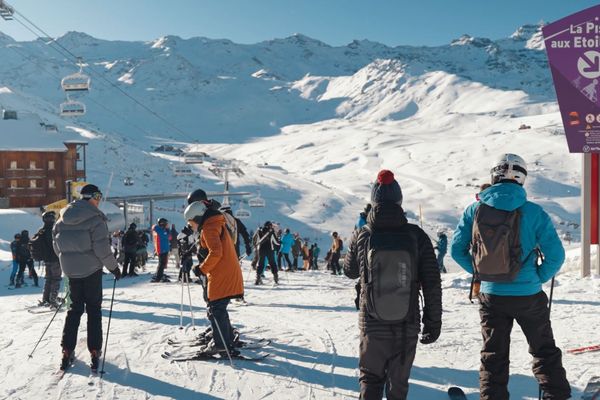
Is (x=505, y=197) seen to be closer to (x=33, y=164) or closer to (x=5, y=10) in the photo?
(x=5, y=10)

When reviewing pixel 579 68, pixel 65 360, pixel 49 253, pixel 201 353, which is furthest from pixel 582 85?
pixel 49 253

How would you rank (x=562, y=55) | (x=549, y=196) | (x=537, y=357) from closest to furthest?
(x=537, y=357) → (x=562, y=55) → (x=549, y=196)

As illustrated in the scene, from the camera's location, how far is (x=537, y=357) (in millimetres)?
3658

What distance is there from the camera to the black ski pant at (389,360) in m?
3.36

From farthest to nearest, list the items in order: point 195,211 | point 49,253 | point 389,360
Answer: point 49,253 < point 195,211 < point 389,360

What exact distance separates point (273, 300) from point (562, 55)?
715 cm

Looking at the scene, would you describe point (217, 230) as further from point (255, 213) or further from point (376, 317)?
point (255, 213)

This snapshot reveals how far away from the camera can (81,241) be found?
5.09m

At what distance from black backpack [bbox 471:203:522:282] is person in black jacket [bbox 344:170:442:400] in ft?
1.25

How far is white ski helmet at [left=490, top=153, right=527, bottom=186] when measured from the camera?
11.9 ft

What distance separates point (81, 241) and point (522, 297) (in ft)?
12.9

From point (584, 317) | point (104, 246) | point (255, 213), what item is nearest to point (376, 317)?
point (104, 246)

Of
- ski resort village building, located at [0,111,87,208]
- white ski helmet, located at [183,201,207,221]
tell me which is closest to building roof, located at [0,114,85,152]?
ski resort village building, located at [0,111,87,208]

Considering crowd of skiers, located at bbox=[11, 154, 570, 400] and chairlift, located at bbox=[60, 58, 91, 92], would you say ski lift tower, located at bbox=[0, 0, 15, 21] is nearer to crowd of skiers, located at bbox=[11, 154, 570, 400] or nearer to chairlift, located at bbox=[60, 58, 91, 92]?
chairlift, located at bbox=[60, 58, 91, 92]
